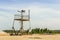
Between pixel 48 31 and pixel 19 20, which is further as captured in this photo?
pixel 48 31

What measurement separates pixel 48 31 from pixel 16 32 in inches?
504

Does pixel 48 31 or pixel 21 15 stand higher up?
pixel 21 15

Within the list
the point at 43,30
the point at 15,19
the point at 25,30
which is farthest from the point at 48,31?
the point at 15,19

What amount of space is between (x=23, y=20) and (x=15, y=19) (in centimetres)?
249

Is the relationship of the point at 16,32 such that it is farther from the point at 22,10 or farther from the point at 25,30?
the point at 22,10

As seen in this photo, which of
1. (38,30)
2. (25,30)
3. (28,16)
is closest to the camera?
(28,16)

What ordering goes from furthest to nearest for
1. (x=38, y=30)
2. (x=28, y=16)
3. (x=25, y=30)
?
(x=38, y=30) < (x=25, y=30) < (x=28, y=16)

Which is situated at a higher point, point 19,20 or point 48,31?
point 19,20

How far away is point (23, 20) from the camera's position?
51.0 metres

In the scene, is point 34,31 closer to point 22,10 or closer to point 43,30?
point 43,30

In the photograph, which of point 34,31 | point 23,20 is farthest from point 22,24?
point 34,31

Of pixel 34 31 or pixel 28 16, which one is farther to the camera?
pixel 34 31

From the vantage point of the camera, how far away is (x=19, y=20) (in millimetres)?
50781

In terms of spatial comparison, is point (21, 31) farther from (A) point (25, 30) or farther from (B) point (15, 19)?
(B) point (15, 19)
